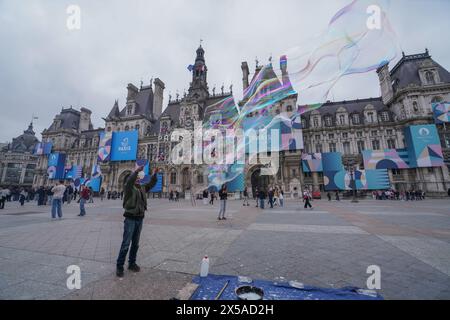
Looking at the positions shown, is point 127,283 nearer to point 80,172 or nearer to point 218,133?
point 218,133

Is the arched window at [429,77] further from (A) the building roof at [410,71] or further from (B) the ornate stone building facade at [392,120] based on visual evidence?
(A) the building roof at [410,71]

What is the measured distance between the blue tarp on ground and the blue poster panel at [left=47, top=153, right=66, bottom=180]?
58203 millimetres

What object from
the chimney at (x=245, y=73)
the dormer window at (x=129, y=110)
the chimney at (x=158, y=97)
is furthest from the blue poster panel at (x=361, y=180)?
the dormer window at (x=129, y=110)

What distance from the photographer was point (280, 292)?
240 cm

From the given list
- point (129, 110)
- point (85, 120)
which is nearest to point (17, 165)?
point (85, 120)

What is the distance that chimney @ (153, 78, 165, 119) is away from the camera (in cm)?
4531

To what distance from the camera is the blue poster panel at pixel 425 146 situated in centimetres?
2609

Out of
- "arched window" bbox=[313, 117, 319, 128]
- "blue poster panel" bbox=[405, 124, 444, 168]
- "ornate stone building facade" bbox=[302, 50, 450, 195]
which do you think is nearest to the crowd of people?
"ornate stone building facade" bbox=[302, 50, 450, 195]

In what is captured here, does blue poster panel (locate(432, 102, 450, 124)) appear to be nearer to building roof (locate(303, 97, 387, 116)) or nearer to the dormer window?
building roof (locate(303, 97, 387, 116))

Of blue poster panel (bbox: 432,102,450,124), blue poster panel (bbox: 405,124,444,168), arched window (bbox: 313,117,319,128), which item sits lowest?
blue poster panel (bbox: 405,124,444,168)

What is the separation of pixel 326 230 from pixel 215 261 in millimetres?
4553

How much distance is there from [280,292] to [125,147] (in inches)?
1634

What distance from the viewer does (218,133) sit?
25.8 m
